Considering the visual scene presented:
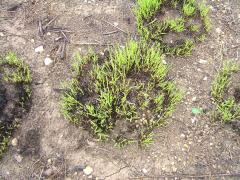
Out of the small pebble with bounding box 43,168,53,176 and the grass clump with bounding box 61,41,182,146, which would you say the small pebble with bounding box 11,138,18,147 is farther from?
the grass clump with bounding box 61,41,182,146

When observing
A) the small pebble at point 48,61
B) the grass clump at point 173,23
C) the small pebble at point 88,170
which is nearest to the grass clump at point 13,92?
the small pebble at point 48,61

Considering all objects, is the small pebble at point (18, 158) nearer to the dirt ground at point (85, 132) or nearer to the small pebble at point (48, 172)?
the dirt ground at point (85, 132)

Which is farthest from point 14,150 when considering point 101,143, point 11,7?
point 11,7

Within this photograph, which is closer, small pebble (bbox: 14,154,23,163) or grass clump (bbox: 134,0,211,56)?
small pebble (bbox: 14,154,23,163)

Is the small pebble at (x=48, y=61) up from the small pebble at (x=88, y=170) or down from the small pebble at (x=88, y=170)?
up

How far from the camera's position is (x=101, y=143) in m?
2.97

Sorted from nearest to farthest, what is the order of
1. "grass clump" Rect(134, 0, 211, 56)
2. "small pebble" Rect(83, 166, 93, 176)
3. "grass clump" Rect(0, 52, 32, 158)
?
1. "small pebble" Rect(83, 166, 93, 176)
2. "grass clump" Rect(0, 52, 32, 158)
3. "grass clump" Rect(134, 0, 211, 56)

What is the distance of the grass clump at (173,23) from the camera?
3406 mm

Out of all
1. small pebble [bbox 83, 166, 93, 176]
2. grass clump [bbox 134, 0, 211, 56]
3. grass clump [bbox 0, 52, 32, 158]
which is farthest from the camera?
grass clump [bbox 134, 0, 211, 56]

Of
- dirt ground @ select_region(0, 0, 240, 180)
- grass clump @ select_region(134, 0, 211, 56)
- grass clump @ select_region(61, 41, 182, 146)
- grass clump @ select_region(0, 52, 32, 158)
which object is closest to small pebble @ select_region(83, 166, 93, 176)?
dirt ground @ select_region(0, 0, 240, 180)

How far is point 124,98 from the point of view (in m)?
2.86

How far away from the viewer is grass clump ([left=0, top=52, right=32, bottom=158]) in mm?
2986

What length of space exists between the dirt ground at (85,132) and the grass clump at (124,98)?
0.43ft

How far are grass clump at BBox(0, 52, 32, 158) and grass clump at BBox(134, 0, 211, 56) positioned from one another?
126cm
